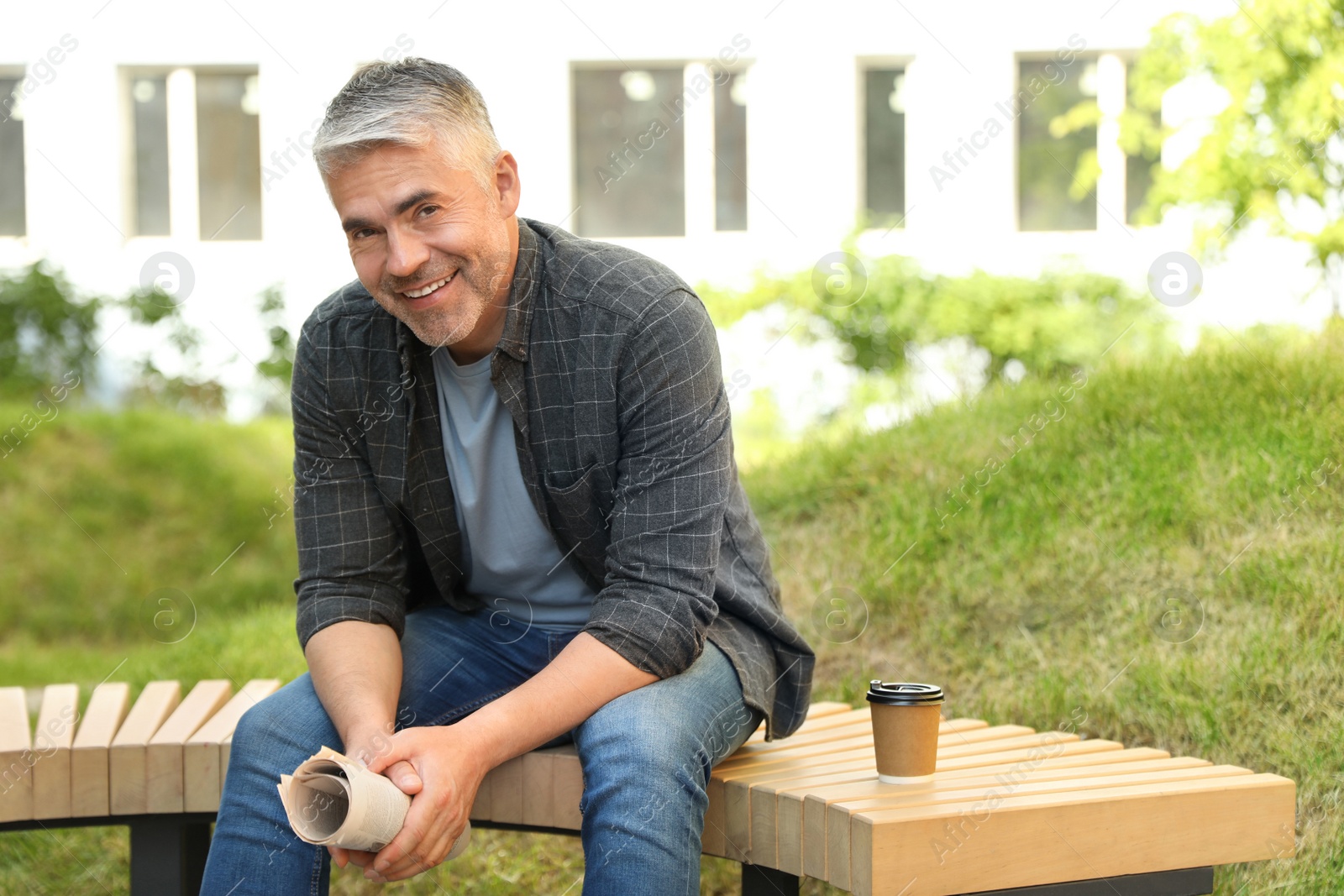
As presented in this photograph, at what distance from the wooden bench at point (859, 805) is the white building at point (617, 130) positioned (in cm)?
709

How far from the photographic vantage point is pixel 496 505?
2.44 m

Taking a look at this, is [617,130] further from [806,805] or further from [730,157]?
[806,805]

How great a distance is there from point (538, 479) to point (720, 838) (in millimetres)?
718

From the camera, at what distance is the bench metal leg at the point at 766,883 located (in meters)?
2.37

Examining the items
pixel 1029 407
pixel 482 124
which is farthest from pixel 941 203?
pixel 482 124

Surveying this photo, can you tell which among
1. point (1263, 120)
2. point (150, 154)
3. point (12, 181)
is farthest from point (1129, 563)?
point (12, 181)

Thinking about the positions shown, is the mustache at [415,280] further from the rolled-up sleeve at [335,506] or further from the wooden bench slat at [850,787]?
the wooden bench slat at [850,787]

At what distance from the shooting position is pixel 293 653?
478cm

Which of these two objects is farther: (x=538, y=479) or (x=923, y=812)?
(x=538, y=479)

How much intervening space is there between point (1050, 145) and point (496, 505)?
9.04 m

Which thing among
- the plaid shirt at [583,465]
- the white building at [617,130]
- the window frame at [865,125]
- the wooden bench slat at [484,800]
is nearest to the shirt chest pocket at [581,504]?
the plaid shirt at [583,465]

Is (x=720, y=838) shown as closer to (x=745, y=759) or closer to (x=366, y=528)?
Answer: (x=745, y=759)

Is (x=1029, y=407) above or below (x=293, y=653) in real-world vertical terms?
above

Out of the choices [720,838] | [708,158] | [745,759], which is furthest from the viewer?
[708,158]
